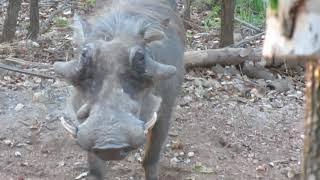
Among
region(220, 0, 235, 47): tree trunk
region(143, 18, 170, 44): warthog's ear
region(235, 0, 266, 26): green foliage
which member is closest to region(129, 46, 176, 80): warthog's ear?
region(143, 18, 170, 44): warthog's ear

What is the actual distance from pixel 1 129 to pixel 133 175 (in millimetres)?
958

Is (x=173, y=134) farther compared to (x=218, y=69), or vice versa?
(x=218, y=69)

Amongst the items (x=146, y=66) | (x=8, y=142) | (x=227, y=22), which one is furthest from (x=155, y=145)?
(x=227, y=22)

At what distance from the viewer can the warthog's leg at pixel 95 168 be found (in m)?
4.18

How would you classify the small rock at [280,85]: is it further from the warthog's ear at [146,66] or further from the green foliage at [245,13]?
the warthog's ear at [146,66]

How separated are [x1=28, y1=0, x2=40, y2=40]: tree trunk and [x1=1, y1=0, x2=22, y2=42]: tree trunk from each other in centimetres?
12

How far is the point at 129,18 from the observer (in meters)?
4.14

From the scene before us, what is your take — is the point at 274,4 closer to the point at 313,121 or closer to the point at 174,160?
the point at 313,121

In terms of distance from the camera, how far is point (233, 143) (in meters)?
4.89

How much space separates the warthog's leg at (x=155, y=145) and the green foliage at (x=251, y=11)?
9.66 ft

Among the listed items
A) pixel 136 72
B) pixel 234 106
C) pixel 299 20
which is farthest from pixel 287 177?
pixel 299 20

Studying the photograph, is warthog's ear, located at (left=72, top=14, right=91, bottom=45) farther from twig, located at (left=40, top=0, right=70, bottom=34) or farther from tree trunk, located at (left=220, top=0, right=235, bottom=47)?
twig, located at (left=40, top=0, right=70, bottom=34)

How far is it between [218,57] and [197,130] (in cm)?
96

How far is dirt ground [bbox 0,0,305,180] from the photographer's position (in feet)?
15.0
